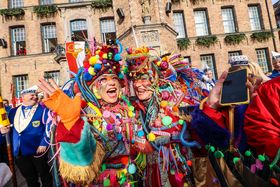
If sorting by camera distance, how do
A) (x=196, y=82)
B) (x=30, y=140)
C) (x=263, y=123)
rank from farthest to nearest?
(x=30, y=140), (x=196, y=82), (x=263, y=123)

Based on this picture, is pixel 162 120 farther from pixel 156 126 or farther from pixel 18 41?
pixel 18 41

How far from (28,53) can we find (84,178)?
2054 cm

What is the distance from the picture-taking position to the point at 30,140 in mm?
4484

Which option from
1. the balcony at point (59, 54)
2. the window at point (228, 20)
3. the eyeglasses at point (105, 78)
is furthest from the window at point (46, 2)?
the eyeglasses at point (105, 78)

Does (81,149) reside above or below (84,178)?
above

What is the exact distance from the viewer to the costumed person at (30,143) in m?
4.48

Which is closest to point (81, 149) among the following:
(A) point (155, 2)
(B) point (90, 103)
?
(B) point (90, 103)

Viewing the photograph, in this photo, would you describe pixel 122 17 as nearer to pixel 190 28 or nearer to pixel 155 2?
pixel 155 2

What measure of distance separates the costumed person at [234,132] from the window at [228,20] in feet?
71.1

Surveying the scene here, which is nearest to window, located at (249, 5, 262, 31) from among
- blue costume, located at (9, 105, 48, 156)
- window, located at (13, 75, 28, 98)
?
window, located at (13, 75, 28, 98)

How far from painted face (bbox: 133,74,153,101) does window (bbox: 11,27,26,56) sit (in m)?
20.2

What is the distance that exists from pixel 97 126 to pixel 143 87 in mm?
652

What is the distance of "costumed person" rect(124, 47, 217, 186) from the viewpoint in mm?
2598

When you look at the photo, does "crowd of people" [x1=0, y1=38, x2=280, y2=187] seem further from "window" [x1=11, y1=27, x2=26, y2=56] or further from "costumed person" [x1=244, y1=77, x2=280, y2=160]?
"window" [x1=11, y1=27, x2=26, y2=56]
